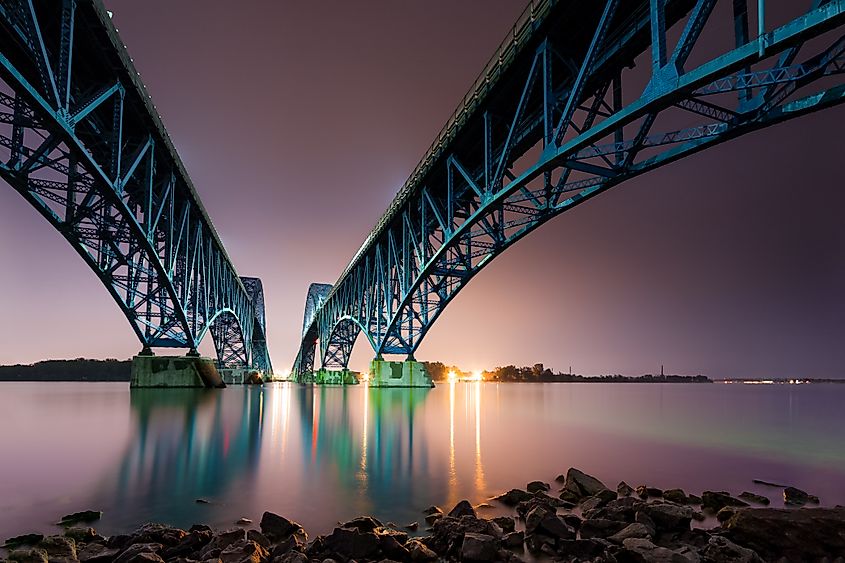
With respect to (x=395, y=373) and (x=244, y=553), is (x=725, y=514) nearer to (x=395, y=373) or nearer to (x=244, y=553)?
(x=244, y=553)

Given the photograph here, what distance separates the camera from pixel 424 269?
3194 centimetres

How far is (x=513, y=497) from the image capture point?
7.17 m

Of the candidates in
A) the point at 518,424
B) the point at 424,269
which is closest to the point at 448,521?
the point at 518,424

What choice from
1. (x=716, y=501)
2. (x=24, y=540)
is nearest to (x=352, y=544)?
(x=24, y=540)

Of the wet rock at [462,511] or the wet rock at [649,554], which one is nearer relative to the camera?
the wet rock at [649,554]

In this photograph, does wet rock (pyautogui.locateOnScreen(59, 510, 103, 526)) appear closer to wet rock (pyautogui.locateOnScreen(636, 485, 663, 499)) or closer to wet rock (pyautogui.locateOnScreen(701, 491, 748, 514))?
wet rock (pyautogui.locateOnScreen(636, 485, 663, 499))

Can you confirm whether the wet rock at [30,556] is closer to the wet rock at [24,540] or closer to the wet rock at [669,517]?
the wet rock at [24,540]

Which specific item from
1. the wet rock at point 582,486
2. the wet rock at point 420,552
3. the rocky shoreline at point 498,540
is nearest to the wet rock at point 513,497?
the wet rock at point 582,486

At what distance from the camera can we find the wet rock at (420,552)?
4797mm

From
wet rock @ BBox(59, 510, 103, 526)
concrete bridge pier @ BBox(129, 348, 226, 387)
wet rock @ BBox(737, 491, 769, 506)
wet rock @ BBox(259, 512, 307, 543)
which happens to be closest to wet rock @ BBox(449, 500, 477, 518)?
wet rock @ BBox(259, 512, 307, 543)

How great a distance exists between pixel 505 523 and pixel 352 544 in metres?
2.03

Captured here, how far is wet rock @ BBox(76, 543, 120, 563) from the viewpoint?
4559 mm

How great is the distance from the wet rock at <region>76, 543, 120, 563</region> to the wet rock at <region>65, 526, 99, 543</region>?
239mm

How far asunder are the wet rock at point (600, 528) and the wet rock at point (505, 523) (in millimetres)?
784
